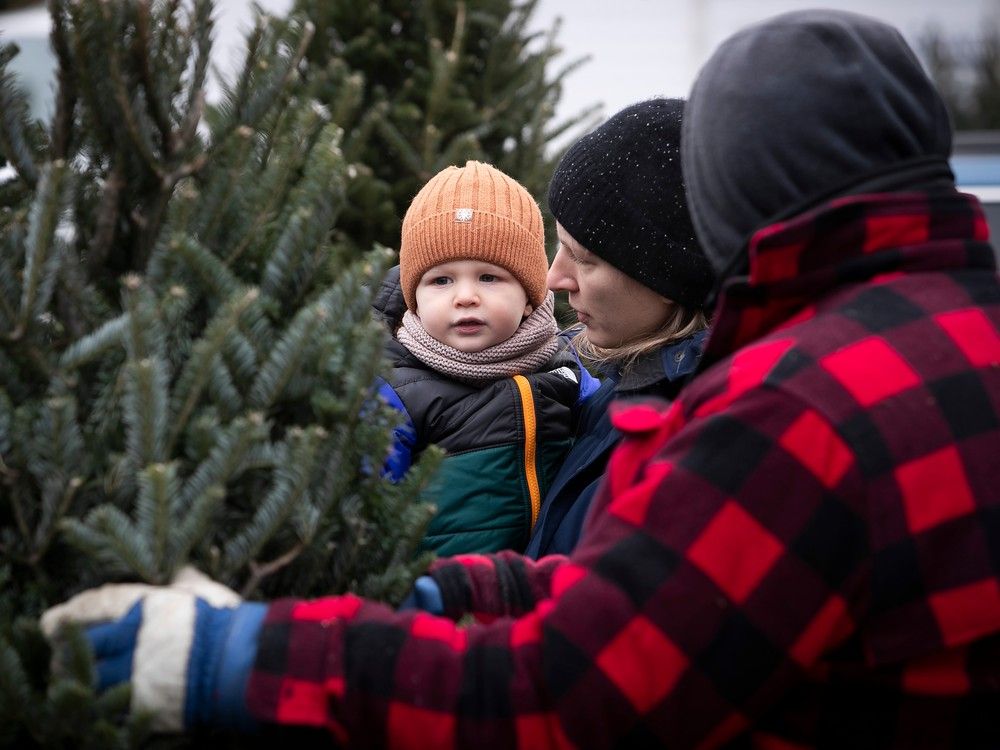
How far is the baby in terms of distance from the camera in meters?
2.58

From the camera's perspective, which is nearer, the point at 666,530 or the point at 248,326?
the point at 666,530

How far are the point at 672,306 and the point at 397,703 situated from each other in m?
1.43

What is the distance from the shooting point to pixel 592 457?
2.39m

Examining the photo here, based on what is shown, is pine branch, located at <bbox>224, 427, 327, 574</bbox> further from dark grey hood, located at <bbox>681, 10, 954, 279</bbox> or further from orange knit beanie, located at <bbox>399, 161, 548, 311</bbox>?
orange knit beanie, located at <bbox>399, 161, 548, 311</bbox>

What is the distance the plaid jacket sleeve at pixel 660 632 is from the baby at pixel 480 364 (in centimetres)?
113

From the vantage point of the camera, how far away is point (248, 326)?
4.98 ft

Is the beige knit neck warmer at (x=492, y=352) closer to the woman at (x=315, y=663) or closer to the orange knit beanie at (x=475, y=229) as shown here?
the orange knit beanie at (x=475, y=229)

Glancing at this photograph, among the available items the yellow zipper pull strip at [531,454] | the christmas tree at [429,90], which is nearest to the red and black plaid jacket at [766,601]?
the yellow zipper pull strip at [531,454]

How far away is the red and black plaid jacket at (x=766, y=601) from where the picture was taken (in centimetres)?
132

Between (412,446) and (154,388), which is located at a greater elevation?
(154,388)

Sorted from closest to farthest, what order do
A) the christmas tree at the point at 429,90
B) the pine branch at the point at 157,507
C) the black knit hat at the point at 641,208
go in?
1. the pine branch at the point at 157,507
2. the black knit hat at the point at 641,208
3. the christmas tree at the point at 429,90

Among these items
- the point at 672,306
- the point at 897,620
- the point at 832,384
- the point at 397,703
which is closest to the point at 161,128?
the point at 397,703

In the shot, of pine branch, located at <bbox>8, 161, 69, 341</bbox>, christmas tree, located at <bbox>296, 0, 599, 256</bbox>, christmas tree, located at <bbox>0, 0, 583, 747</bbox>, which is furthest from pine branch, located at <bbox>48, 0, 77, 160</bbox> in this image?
christmas tree, located at <bbox>296, 0, 599, 256</bbox>

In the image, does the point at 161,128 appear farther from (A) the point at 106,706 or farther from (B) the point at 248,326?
(A) the point at 106,706
